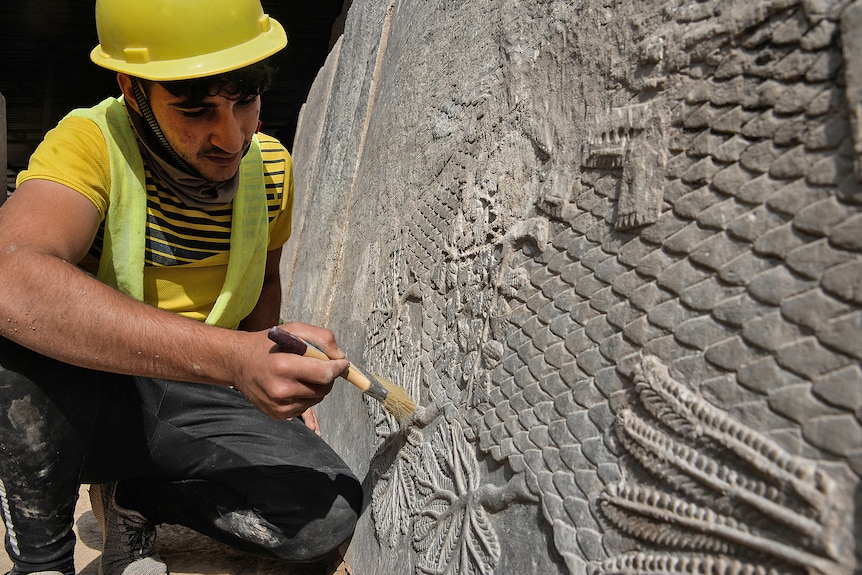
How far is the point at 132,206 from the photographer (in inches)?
61.6

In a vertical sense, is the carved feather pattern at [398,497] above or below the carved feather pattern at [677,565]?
below

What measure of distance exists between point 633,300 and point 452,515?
59 centimetres

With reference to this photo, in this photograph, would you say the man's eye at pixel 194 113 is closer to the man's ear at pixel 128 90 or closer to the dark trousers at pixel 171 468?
the man's ear at pixel 128 90

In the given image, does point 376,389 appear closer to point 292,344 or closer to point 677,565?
point 292,344

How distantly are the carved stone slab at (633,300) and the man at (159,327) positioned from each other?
32cm

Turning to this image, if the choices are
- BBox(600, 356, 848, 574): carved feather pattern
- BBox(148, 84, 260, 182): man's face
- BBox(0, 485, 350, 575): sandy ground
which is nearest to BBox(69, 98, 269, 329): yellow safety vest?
BBox(148, 84, 260, 182): man's face

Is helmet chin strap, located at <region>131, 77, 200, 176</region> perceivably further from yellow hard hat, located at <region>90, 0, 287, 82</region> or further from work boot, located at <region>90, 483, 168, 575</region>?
work boot, located at <region>90, 483, 168, 575</region>

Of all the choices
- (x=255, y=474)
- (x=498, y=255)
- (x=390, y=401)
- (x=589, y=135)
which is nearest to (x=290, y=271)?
(x=255, y=474)

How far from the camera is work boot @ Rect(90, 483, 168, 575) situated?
1.82m

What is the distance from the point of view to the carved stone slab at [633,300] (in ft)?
2.17

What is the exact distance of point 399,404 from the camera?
4.83 feet

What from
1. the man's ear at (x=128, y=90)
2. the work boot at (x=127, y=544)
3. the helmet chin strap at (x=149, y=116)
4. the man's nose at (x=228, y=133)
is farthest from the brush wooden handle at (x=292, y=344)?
the work boot at (x=127, y=544)

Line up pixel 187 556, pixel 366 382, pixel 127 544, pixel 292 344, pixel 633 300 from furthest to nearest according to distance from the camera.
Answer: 1. pixel 187 556
2. pixel 127 544
3. pixel 366 382
4. pixel 292 344
5. pixel 633 300

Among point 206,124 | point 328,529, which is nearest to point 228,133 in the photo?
point 206,124
